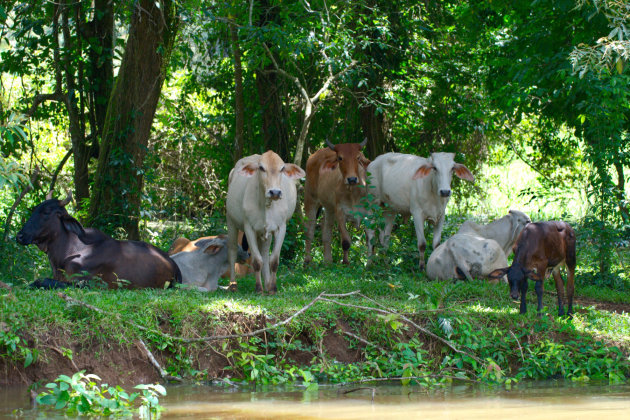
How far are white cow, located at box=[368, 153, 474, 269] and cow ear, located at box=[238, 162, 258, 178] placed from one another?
115 inches

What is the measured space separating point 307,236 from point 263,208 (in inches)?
130

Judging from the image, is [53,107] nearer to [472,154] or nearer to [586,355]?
[472,154]

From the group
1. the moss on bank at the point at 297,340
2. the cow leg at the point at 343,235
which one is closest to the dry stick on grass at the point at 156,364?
the moss on bank at the point at 297,340

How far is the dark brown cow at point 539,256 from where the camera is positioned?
7.95 meters

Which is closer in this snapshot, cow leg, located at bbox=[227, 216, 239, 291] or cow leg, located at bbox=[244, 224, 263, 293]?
cow leg, located at bbox=[244, 224, 263, 293]

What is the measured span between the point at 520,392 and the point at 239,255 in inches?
182

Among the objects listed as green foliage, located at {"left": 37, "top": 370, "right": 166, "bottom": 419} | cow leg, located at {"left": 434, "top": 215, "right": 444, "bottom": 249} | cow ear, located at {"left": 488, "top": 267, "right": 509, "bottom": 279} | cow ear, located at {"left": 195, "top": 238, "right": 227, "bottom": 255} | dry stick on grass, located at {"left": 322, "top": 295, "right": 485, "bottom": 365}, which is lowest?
green foliage, located at {"left": 37, "top": 370, "right": 166, "bottom": 419}

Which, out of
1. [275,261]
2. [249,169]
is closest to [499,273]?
[275,261]

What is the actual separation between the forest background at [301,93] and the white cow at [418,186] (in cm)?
124

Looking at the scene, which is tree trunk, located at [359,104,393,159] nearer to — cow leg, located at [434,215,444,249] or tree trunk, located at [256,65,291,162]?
tree trunk, located at [256,65,291,162]

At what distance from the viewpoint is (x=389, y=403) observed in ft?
20.0

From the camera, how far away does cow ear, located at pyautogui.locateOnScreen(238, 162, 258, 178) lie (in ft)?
30.4

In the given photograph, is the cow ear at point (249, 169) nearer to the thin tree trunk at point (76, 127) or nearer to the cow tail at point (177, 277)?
the cow tail at point (177, 277)

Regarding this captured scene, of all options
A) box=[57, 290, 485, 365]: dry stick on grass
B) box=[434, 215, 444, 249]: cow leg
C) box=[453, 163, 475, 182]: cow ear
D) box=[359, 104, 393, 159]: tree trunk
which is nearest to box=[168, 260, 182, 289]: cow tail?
box=[57, 290, 485, 365]: dry stick on grass
